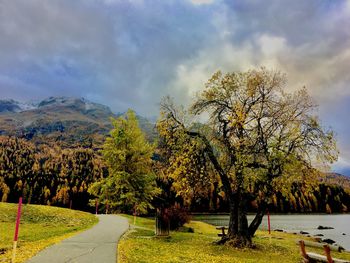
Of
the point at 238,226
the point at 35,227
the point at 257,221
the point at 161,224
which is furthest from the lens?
the point at 35,227

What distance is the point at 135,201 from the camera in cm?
4069

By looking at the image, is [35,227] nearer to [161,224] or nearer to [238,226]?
[161,224]

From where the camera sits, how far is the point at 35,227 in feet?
91.1

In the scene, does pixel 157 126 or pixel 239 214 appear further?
pixel 157 126

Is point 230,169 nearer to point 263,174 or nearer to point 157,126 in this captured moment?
point 263,174

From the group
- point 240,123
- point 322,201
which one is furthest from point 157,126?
point 322,201

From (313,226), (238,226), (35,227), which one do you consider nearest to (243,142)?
(238,226)

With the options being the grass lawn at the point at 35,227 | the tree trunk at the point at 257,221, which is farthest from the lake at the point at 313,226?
the grass lawn at the point at 35,227

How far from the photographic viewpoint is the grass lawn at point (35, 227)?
16658 mm

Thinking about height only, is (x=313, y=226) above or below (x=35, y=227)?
below

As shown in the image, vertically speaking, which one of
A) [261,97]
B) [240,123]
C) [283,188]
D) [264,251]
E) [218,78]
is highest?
[218,78]

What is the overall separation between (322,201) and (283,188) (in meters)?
172

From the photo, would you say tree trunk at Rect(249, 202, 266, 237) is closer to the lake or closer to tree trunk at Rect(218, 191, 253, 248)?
tree trunk at Rect(218, 191, 253, 248)

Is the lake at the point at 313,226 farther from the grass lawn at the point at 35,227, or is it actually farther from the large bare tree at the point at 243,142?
the grass lawn at the point at 35,227
